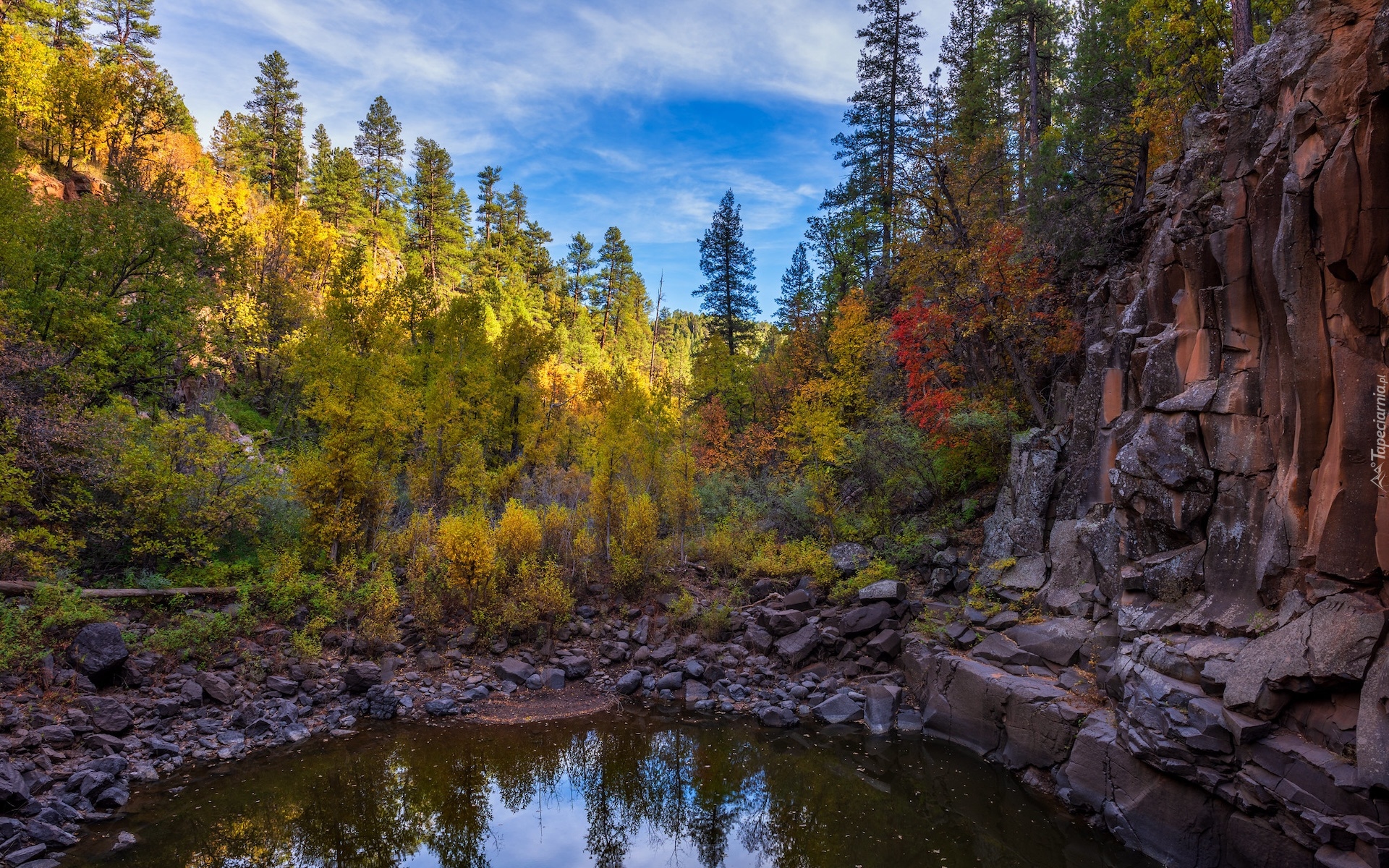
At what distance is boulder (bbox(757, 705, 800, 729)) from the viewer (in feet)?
45.9

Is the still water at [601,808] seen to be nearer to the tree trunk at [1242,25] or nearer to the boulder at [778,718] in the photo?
the boulder at [778,718]

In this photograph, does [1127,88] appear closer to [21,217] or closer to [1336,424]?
[1336,424]

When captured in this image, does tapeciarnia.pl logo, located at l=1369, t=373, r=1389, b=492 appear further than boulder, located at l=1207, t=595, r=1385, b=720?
Yes

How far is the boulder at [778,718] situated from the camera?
13992 millimetres

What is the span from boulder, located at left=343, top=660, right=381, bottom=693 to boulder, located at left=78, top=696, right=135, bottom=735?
385 centimetres

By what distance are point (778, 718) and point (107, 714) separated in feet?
43.3

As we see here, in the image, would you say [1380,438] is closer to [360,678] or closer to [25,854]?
[25,854]

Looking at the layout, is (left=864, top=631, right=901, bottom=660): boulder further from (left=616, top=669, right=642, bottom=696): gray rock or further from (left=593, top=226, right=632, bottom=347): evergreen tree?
(left=593, top=226, right=632, bottom=347): evergreen tree

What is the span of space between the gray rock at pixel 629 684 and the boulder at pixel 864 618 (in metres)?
5.66

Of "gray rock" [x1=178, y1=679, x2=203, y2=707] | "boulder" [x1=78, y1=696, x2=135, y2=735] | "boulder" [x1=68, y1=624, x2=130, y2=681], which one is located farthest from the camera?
"gray rock" [x1=178, y1=679, x2=203, y2=707]

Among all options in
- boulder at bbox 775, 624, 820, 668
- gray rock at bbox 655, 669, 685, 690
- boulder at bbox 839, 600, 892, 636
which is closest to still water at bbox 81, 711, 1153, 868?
gray rock at bbox 655, 669, 685, 690

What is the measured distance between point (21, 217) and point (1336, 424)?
1107 inches

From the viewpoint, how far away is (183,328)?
18391mm

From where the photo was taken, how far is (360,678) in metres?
14.4
